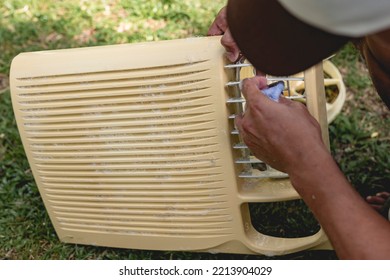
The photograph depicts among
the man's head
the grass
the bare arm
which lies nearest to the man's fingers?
the bare arm

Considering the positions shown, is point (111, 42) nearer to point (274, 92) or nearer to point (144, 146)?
point (144, 146)

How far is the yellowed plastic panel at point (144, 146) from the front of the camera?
1.63m

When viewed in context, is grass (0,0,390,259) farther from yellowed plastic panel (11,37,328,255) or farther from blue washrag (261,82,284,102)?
blue washrag (261,82,284,102)

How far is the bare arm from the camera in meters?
1.39

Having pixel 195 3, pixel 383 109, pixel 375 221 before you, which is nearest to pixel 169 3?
pixel 195 3

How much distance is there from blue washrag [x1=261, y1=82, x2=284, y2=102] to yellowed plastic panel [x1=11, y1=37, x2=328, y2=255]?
111 mm

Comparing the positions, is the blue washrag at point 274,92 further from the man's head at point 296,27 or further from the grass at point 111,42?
the grass at point 111,42

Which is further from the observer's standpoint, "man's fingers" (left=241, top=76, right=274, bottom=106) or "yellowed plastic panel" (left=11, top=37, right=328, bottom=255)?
"yellowed plastic panel" (left=11, top=37, right=328, bottom=255)

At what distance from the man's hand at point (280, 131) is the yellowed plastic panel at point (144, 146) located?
0.09m

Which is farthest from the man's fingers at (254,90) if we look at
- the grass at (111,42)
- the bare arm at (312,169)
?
the grass at (111,42)

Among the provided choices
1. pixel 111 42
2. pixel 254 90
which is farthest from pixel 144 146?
pixel 111 42

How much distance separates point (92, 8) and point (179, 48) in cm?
146

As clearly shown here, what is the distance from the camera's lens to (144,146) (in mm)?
1723

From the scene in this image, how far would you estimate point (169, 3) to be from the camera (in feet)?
9.52
